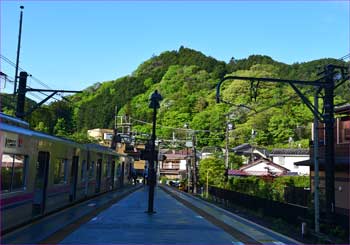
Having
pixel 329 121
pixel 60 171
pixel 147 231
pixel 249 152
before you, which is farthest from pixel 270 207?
pixel 249 152

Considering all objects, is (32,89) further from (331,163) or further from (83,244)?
(331,163)

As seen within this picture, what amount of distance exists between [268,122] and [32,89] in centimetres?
7393

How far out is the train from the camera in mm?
10453

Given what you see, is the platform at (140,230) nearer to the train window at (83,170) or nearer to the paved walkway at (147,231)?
the paved walkway at (147,231)

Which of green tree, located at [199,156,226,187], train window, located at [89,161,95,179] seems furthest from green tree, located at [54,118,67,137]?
train window, located at [89,161,95,179]

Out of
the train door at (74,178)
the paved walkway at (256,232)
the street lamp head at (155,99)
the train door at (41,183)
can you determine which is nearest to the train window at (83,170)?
the train door at (74,178)

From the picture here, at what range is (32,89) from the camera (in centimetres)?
2006

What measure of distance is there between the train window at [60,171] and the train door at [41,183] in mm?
1157

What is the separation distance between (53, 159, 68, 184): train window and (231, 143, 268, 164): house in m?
61.0

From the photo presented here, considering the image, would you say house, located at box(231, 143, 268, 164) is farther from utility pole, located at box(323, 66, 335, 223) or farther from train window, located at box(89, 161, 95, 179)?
utility pole, located at box(323, 66, 335, 223)

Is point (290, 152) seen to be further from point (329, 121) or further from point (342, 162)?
point (329, 121)

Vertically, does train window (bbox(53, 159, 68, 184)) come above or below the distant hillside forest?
below

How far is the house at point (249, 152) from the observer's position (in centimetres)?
7651

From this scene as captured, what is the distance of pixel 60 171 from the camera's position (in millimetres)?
16516
